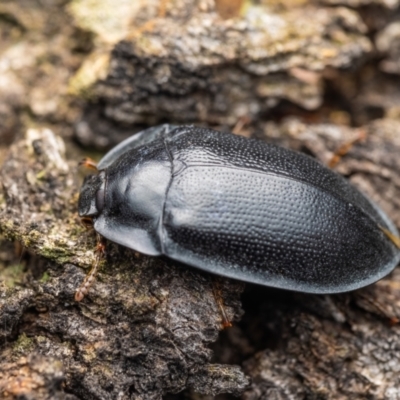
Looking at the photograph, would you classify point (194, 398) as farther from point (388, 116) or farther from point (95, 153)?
point (388, 116)

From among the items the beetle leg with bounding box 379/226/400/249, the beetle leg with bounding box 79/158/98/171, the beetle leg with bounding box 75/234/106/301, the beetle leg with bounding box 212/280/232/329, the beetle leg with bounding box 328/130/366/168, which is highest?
the beetle leg with bounding box 328/130/366/168

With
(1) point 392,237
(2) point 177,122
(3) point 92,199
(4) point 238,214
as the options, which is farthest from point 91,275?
(1) point 392,237

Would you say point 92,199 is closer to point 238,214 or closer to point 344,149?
point 238,214

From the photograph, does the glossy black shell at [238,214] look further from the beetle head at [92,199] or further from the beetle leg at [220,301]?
the beetle leg at [220,301]

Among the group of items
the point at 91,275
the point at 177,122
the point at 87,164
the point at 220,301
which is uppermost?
the point at 177,122

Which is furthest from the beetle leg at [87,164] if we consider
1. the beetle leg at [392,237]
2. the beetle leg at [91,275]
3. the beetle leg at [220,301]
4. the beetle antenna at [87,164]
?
the beetle leg at [392,237]

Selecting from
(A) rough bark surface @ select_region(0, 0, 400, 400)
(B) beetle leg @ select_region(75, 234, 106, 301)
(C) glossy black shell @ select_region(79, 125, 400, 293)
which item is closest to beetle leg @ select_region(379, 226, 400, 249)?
(C) glossy black shell @ select_region(79, 125, 400, 293)

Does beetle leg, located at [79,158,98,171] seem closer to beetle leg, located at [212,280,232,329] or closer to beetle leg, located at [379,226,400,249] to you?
beetle leg, located at [212,280,232,329]
